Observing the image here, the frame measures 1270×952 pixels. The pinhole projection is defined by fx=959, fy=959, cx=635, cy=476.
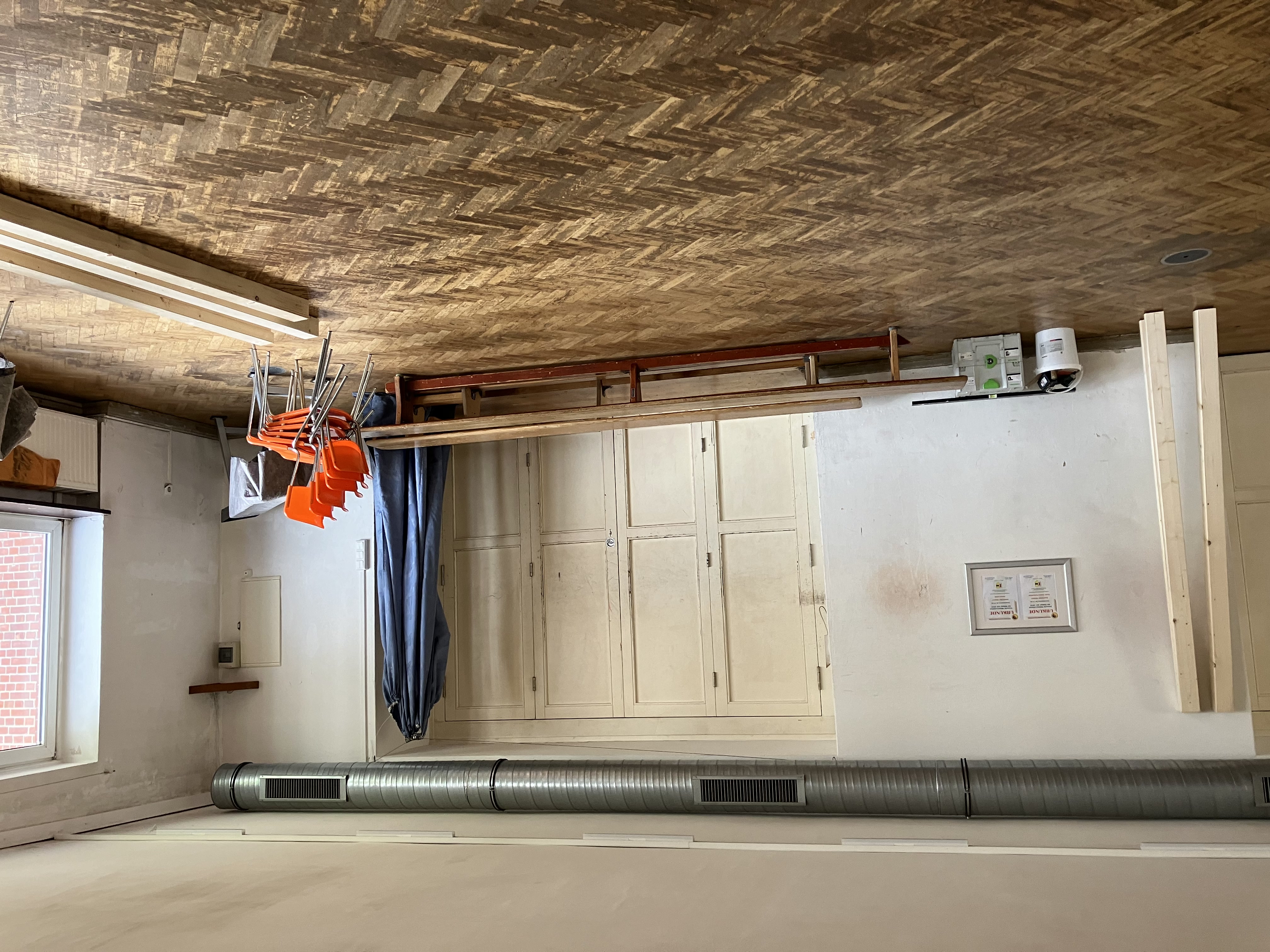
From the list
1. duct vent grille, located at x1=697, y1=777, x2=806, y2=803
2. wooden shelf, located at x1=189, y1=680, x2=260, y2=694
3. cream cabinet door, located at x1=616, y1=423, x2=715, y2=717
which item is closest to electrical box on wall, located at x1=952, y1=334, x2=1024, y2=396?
cream cabinet door, located at x1=616, y1=423, x2=715, y2=717

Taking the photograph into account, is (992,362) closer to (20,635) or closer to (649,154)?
(649,154)

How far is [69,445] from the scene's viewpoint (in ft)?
20.0

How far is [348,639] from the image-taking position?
22.4 feet

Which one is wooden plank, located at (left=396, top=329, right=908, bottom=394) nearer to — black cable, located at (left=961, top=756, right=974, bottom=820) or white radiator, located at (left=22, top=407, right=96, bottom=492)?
white radiator, located at (left=22, top=407, right=96, bottom=492)

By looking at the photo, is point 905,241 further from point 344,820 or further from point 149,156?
point 344,820

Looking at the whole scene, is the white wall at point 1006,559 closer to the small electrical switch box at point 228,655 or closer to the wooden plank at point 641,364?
the wooden plank at point 641,364

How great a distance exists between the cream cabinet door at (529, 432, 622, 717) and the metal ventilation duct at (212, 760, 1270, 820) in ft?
3.27

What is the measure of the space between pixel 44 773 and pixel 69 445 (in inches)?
79.1

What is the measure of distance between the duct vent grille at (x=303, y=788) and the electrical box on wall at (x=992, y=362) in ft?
15.2

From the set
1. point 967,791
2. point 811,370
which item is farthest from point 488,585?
point 967,791

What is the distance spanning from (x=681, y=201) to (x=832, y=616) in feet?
10.2

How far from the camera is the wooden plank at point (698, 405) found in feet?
17.3

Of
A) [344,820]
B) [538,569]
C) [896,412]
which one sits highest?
[896,412]

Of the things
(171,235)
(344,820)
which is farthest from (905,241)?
(344,820)
